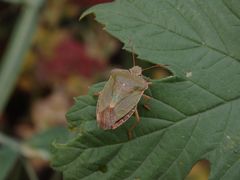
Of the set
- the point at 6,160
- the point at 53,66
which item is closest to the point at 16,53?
the point at 6,160

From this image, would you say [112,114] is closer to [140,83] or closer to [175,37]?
[140,83]

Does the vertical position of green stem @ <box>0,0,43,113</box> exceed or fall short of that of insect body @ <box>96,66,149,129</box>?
it exceeds it

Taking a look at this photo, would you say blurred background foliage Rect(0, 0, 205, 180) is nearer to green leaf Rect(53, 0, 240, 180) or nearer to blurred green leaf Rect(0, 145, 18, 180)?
blurred green leaf Rect(0, 145, 18, 180)

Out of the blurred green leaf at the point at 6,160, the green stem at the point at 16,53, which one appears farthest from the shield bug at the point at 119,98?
the green stem at the point at 16,53

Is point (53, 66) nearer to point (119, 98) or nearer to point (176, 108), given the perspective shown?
point (119, 98)

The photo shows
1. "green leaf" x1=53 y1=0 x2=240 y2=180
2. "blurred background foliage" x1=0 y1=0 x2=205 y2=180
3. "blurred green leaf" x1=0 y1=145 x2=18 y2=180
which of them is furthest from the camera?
"blurred background foliage" x1=0 y1=0 x2=205 y2=180

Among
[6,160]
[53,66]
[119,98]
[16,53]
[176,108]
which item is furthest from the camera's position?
[53,66]

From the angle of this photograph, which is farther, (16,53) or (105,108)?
(16,53)

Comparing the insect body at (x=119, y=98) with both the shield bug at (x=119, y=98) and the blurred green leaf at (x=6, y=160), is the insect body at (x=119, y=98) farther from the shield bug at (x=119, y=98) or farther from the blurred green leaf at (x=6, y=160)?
the blurred green leaf at (x=6, y=160)

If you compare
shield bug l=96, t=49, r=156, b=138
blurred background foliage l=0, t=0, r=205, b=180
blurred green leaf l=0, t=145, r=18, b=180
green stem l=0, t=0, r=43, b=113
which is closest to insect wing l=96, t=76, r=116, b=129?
shield bug l=96, t=49, r=156, b=138
